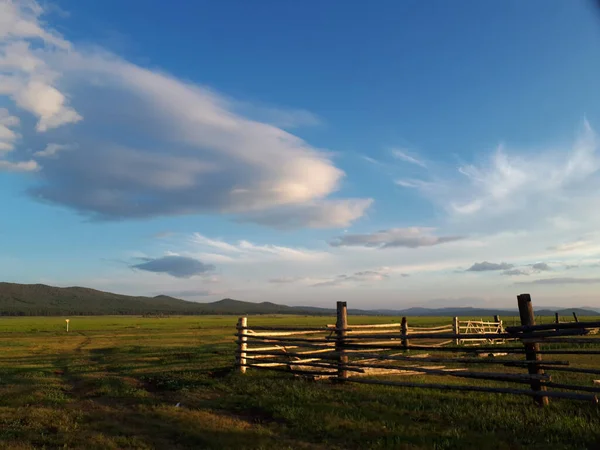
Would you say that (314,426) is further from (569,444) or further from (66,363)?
(66,363)

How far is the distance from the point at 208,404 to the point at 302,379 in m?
3.27

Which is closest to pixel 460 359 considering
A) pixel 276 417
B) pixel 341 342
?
pixel 341 342

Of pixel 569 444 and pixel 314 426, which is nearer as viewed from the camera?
pixel 569 444

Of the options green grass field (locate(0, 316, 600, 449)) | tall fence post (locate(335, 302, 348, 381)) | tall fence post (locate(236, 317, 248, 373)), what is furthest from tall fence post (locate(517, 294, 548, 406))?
tall fence post (locate(236, 317, 248, 373))

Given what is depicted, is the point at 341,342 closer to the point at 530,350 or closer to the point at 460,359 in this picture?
the point at 460,359

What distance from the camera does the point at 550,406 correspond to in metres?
7.88

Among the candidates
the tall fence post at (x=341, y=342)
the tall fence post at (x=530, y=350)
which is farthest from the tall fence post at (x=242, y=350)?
the tall fence post at (x=530, y=350)

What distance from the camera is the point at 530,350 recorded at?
27.6 ft

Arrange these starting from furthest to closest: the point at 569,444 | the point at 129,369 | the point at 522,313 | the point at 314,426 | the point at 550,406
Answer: the point at 129,369 < the point at 522,313 < the point at 550,406 < the point at 314,426 < the point at 569,444

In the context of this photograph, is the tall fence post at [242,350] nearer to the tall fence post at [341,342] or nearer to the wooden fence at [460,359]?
the wooden fence at [460,359]

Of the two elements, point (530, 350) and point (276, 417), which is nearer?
point (276, 417)

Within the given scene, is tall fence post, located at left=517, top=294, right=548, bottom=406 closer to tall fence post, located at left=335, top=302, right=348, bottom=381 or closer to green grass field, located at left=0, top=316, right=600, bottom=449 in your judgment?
green grass field, located at left=0, top=316, right=600, bottom=449

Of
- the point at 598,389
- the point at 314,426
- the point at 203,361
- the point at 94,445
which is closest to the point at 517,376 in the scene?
the point at 598,389

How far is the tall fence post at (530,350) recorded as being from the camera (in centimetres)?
822
